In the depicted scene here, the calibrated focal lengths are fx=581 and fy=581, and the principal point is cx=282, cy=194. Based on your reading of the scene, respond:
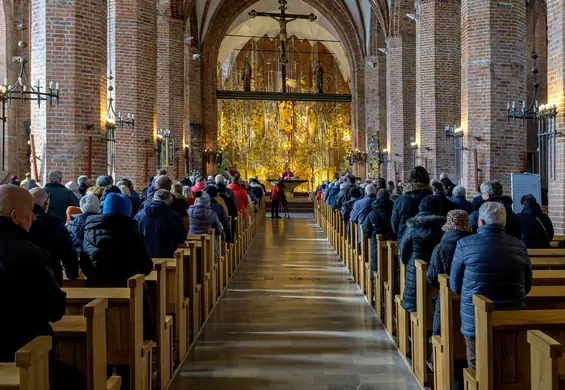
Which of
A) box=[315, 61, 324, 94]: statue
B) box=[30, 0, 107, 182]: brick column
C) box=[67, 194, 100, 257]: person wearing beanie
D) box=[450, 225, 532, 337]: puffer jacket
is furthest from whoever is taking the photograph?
box=[315, 61, 324, 94]: statue

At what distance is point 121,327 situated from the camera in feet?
13.3

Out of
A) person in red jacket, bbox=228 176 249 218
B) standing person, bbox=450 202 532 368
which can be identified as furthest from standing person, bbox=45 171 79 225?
person in red jacket, bbox=228 176 249 218

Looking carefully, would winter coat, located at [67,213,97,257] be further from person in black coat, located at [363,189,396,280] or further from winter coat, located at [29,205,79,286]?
person in black coat, located at [363,189,396,280]

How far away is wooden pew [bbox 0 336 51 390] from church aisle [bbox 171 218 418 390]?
7.74 ft

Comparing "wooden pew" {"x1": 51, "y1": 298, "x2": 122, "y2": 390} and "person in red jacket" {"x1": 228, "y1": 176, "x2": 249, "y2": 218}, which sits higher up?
"person in red jacket" {"x1": 228, "y1": 176, "x2": 249, "y2": 218}

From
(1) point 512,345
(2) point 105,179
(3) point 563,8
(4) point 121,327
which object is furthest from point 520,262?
(3) point 563,8

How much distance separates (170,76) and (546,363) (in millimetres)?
18946

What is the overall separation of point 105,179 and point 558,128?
22.1ft

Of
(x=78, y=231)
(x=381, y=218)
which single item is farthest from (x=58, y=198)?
(x=381, y=218)

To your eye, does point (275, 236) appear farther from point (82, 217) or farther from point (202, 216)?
point (82, 217)

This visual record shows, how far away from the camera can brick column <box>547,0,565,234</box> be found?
28.7ft

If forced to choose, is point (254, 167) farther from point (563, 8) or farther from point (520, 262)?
point (520, 262)

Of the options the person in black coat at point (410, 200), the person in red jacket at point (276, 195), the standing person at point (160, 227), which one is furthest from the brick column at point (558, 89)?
the person in red jacket at point (276, 195)

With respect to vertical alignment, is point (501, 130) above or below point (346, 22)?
below
